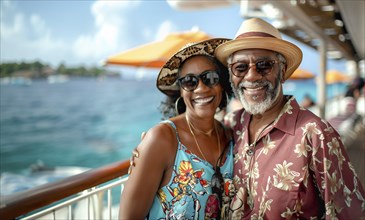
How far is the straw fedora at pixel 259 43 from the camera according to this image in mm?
1623

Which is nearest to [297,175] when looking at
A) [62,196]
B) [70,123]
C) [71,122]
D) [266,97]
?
[266,97]

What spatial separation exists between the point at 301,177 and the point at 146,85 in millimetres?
96615

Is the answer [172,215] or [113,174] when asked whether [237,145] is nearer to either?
[172,215]

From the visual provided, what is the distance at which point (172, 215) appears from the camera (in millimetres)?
1548

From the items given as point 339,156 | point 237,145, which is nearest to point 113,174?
point 237,145

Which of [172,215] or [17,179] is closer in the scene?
[172,215]

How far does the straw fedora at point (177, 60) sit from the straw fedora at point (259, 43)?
0.23 ft

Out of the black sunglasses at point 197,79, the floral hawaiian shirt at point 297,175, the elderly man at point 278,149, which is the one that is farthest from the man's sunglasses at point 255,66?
the floral hawaiian shirt at point 297,175

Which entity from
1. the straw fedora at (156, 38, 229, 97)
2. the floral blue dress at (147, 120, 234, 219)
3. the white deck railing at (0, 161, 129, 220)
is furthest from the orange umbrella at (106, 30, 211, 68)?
the floral blue dress at (147, 120, 234, 219)

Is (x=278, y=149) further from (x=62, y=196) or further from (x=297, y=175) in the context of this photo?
(x=62, y=196)

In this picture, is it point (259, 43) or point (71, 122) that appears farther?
point (71, 122)

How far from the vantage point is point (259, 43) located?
162cm

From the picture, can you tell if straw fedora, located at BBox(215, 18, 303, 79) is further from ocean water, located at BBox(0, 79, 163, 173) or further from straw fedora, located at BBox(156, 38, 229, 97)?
ocean water, located at BBox(0, 79, 163, 173)

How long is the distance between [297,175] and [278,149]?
0.15 metres
